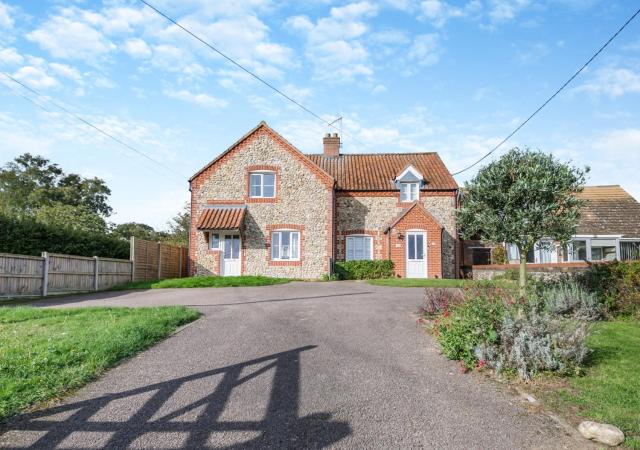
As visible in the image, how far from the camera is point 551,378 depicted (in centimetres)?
636

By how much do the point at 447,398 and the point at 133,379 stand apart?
413 cm

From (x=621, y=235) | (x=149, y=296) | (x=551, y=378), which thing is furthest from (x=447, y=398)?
(x=621, y=235)

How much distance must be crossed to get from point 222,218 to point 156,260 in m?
4.90

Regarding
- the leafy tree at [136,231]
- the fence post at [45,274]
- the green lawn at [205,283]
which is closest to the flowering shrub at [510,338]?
the green lawn at [205,283]

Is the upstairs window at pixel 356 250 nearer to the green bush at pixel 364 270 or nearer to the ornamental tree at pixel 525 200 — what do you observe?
the green bush at pixel 364 270

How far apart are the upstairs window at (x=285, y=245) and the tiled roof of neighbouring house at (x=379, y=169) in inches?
167

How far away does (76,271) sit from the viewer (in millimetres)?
18562

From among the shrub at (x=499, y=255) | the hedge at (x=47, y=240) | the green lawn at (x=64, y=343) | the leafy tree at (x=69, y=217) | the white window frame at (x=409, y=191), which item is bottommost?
the green lawn at (x=64, y=343)

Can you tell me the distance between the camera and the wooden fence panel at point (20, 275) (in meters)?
15.3

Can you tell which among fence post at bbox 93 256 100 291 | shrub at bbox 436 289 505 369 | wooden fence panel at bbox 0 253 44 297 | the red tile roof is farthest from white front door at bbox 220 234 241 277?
shrub at bbox 436 289 505 369

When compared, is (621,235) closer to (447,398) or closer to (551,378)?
(551,378)

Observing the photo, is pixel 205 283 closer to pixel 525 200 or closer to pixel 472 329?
pixel 525 200

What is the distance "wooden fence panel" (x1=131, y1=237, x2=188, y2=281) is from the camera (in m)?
22.9

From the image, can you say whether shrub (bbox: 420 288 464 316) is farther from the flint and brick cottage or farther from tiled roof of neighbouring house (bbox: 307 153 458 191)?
tiled roof of neighbouring house (bbox: 307 153 458 191)
